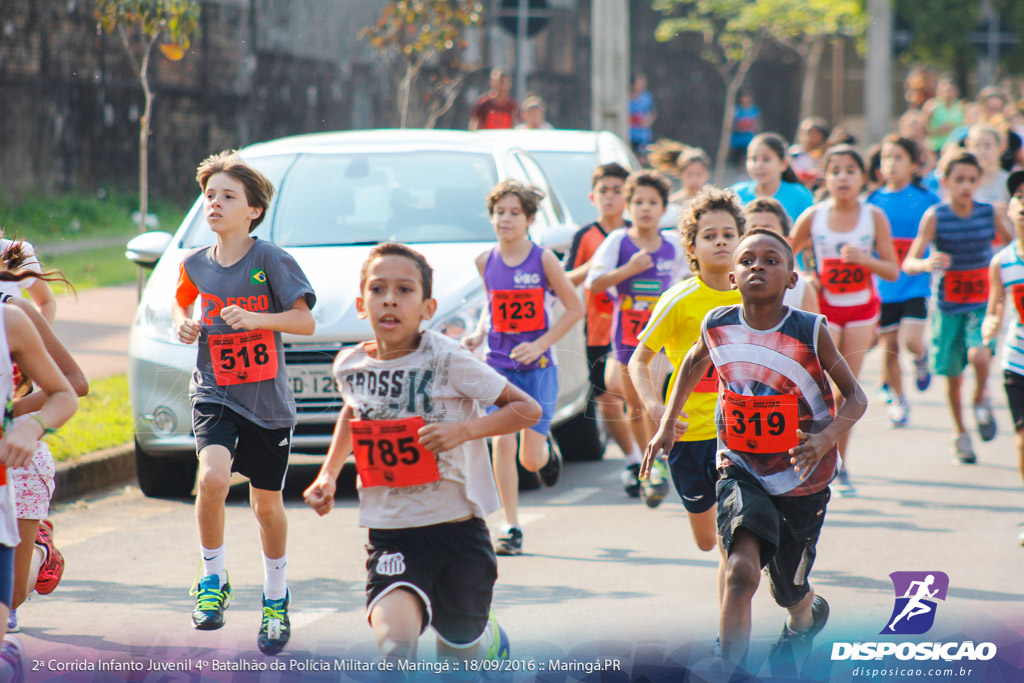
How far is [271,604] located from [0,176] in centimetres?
584

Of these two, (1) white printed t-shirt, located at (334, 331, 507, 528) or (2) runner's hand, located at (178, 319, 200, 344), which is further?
(2) runner's hand, located at (178, 319, 200, 344)

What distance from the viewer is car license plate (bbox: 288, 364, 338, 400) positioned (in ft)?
21.7

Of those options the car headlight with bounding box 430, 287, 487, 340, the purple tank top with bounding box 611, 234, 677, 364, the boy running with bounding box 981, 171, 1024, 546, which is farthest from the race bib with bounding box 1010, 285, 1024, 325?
the car headlight with bounding box 430, 287, 487, 340

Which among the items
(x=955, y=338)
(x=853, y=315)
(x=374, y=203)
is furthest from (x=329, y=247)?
(x=955, y=338)

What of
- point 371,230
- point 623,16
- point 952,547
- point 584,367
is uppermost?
point 623,16

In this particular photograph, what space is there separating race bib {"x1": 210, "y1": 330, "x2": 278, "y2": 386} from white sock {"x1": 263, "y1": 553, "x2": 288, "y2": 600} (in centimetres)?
63

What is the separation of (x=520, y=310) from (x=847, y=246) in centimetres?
205

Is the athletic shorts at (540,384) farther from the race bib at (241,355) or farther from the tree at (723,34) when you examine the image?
the tree at (723,34)

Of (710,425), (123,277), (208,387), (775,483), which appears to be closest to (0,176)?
(123,277)

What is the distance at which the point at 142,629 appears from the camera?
5.07 metres

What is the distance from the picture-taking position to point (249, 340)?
16.0ft

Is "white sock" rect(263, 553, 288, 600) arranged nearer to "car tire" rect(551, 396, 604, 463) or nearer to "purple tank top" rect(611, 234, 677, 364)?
"purple tank top" rect(611, 234, 677, 364)

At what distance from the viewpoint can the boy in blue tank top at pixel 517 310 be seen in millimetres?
6344

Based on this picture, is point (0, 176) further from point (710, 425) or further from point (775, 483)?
point (775, 483)
